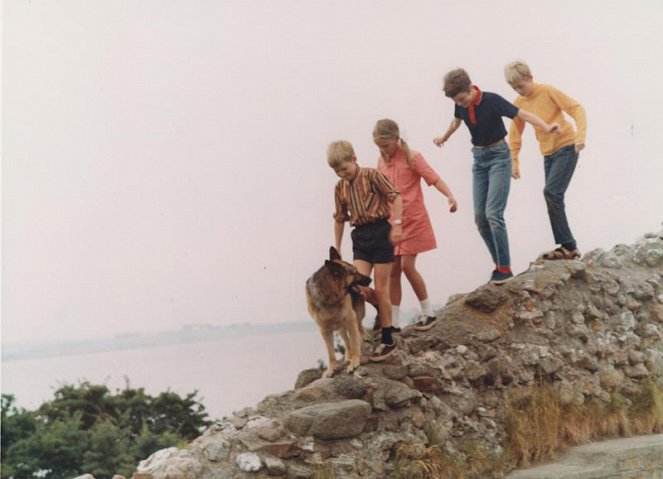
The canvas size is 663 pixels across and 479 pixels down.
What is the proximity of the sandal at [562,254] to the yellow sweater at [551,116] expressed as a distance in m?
1.12

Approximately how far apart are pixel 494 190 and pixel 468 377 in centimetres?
189

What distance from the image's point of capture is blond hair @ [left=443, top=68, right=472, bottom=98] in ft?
26.0

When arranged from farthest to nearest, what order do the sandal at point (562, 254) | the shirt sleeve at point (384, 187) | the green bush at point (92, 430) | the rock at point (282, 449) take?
the green bush at point (92, 430) → the sandal at point (562, 254) → the shirt sleeve at point (384, 187) → the rock at point (282, 449)

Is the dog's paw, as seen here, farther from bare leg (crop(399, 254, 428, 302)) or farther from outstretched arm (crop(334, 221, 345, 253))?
bare leg (crop(399, 254, 428, 302))

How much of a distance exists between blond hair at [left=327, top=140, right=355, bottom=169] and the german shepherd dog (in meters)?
0.80

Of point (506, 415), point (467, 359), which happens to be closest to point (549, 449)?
point (506, 415)

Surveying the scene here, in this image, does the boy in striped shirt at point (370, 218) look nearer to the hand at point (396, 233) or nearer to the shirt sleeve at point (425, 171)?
the hand at point (396, 233)

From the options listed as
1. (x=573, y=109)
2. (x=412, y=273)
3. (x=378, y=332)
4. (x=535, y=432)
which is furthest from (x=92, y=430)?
(x=573, y=109)

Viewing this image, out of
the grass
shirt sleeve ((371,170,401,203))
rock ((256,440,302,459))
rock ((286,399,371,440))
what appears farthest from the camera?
shirt sleeve ((371,170,401,203))

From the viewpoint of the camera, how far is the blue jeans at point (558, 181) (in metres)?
8.85

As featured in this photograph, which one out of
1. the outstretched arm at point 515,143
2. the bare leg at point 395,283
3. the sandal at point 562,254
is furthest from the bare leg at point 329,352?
the sandal at point 562,254

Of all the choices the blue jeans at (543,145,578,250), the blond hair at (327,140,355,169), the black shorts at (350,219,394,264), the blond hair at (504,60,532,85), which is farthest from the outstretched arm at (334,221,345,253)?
the blue jeans at (543,145,578,250)

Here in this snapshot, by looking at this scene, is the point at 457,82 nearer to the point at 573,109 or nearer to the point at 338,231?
the point at 573,109

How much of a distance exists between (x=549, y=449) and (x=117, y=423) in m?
9.53
